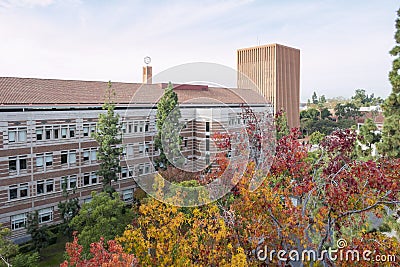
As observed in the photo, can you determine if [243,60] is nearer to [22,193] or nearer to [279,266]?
[22,193]

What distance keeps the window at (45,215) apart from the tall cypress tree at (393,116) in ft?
43.6

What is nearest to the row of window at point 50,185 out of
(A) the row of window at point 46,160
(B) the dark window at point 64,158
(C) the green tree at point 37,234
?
(A) the row of window at point 46,160

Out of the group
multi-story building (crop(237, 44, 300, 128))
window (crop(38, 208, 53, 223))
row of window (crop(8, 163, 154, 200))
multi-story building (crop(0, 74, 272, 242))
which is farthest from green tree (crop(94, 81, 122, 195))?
multi-story building (crop(237, 44, 300, 128))

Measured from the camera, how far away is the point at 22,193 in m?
14.5

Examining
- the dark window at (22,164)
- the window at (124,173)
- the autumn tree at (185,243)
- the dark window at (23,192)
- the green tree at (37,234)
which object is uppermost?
the dark window at (22,164)

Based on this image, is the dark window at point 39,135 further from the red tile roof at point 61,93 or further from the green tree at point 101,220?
the green tree at point 101,220

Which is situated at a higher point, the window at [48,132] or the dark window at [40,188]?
the window at [48,132]

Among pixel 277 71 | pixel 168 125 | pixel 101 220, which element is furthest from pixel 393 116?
pixel 277 71

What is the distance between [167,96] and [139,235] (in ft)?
30.0

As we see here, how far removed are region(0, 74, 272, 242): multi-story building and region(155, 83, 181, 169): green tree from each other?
0.39 m

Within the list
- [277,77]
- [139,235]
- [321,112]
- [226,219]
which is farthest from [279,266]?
[321,112]

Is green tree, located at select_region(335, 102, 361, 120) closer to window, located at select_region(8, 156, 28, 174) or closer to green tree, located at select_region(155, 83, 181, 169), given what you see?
green tree, located at select_region(155, 83, 181, 169)

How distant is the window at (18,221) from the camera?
1416cm

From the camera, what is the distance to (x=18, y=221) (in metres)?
14.3
